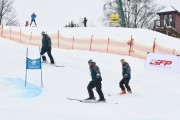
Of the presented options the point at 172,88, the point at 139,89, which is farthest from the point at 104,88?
the point at 172,88

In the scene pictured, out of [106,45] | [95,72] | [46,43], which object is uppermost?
[46,43]

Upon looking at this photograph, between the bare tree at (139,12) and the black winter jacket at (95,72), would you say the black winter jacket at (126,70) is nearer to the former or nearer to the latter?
the black winter jacket at (95,72)

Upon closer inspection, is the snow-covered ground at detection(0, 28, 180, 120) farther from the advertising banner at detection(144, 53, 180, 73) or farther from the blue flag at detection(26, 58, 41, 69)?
the blue flag at detection(26, 58, 41, 69)

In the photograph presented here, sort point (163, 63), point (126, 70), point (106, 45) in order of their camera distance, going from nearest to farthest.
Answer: point (126, 70)
point (163, 63)
point (106, 45)

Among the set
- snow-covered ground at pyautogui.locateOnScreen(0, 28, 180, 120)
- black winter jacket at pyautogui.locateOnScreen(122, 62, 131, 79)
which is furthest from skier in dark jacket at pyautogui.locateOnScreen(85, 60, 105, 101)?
black winter jacket at pyautogui.locateOnScreen(122, 62, 131, 79)

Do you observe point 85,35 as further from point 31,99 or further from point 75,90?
point 31,99

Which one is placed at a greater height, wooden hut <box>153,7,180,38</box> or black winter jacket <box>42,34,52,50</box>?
wooden hut <box>153,7,180,38</box>

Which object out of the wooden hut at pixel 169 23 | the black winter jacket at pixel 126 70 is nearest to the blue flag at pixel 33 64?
the black winter jacket at pixel 126 70

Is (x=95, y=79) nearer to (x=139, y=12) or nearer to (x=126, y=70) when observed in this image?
(x=126, y=70)

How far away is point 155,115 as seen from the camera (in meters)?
13.9

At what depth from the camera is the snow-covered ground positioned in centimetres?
1286

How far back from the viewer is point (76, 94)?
668 inches

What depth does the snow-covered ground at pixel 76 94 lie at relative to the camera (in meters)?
12.9

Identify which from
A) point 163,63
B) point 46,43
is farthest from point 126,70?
point 163,63
